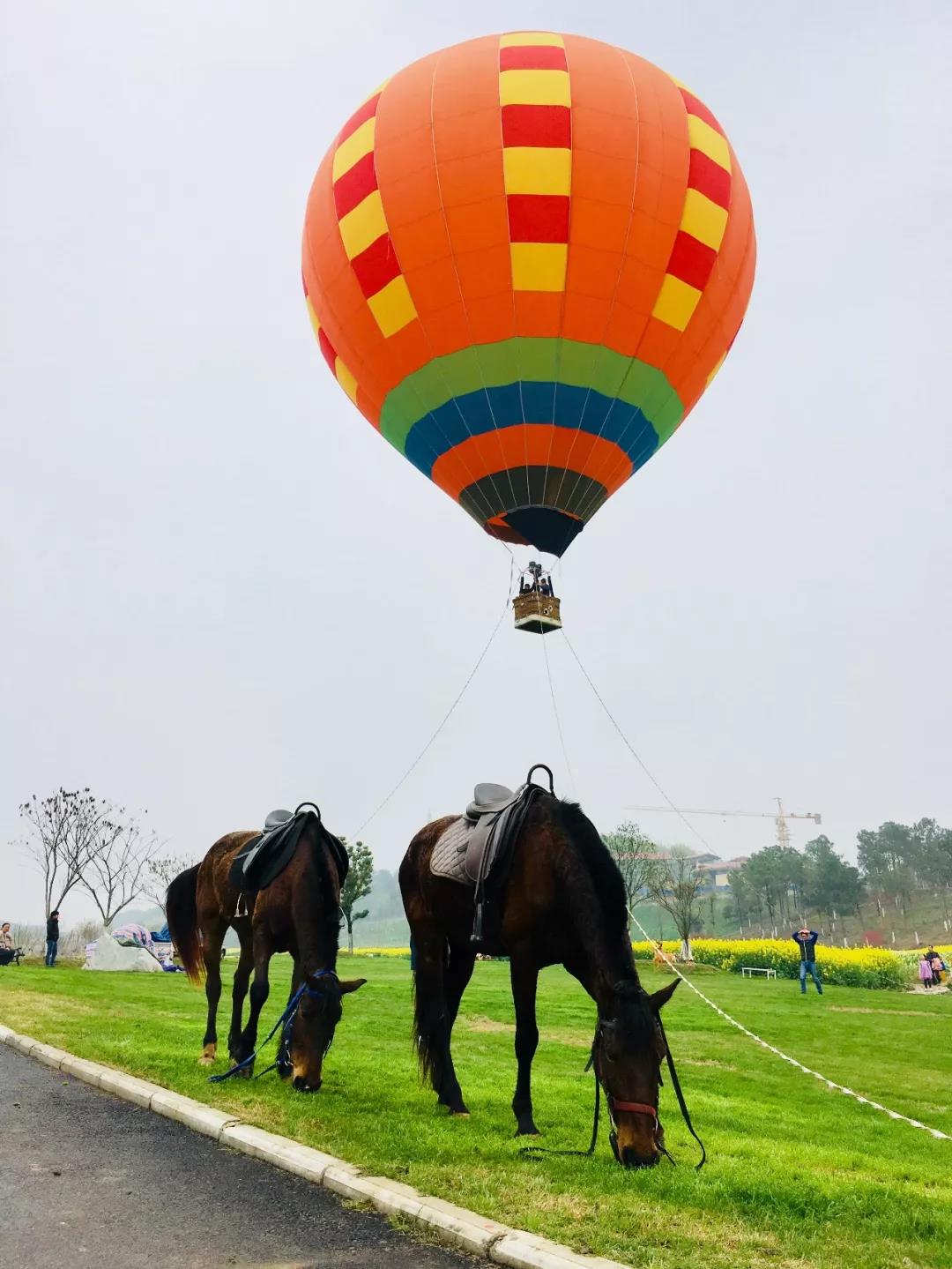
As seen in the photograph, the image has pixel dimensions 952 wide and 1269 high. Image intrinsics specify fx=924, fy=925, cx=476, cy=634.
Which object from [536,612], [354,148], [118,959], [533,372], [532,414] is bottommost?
[118,959]

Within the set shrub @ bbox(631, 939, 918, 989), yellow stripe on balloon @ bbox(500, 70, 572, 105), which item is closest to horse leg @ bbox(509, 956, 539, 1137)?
yellow stripe on balloon @ bbox(500, 70, 572, 105)

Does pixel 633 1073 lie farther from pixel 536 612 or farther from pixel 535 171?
pixel 535 171

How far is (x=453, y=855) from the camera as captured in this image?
897 cm

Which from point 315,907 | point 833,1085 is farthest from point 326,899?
point 833,1085

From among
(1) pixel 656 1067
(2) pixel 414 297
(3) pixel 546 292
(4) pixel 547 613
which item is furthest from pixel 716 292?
(1) pixel 656 1067

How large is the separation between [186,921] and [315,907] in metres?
4.31

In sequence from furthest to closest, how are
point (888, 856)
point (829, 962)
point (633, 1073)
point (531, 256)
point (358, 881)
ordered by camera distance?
1. point (888, 856)
2. point (358, 881)
3. point (829, 962)
4. point (531, 256)
5. point (633, 1073)

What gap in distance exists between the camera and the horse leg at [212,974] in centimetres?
1055

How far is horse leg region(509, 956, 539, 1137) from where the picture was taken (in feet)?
25.2

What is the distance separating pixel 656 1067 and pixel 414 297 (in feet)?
54.7

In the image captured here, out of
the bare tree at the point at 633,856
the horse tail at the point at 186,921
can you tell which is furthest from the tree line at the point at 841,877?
the horse tail at the point at 186,921

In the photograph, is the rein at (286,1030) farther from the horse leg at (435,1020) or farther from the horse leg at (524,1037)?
the horse leg at (524,1037)

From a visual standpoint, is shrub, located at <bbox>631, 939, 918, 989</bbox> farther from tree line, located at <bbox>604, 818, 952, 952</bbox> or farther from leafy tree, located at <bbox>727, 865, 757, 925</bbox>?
leafy tree, located at <bbox>727, 865, 757, 925</bbox>

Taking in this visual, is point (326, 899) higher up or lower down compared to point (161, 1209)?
higher up
